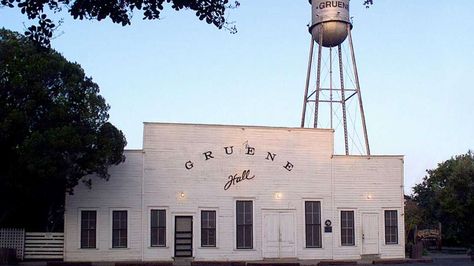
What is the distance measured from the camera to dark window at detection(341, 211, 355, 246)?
115ft

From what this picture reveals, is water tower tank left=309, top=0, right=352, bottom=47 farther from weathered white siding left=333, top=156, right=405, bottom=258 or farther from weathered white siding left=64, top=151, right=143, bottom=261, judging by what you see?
weathered white siding left=64, top=151, right=143, bottom=261

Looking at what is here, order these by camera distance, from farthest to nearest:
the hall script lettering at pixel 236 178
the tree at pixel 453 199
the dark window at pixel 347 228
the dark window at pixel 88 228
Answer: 1. the tree at pixel 453 199
2. the dark window at pixel 347 228
3. the hall script lettering at pixel 236 178
4. the dark window at pixel 88 228

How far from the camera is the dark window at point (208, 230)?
3350 centimetres

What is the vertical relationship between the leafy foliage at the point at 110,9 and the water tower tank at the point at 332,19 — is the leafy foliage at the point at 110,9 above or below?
below

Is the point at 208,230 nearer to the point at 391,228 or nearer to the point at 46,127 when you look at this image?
the point at 46,127

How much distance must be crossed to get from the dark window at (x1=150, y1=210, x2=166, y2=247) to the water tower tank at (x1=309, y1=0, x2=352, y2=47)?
15.9 m

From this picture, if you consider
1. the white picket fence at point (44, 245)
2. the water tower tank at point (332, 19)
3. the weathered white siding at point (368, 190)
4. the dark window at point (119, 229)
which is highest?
the water tower tank at point (332, 19)

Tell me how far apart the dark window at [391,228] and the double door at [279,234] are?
490 centimetres

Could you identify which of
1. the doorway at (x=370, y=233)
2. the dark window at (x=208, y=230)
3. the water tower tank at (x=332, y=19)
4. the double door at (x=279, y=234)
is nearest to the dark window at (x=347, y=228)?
the doorway at (x=370, y=233)

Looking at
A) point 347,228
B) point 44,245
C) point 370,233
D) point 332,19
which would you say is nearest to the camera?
point 44,245

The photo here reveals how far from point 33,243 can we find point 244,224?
9734mm

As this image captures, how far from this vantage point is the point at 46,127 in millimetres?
29344

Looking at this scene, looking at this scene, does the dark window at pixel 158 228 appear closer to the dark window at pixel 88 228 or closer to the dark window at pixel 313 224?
the dark window at pixel 88 228

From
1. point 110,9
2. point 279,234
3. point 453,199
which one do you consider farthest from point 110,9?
point 453,199
